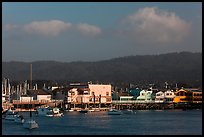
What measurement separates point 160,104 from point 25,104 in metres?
15.7

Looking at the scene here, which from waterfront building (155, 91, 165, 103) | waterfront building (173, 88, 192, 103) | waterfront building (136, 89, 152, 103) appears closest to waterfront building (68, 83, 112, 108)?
waterfront building (136, 89, 152, 103)

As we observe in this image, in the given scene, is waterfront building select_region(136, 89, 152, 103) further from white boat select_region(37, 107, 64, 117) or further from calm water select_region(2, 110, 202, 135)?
calm water select_region(2, 110, 202, 135)

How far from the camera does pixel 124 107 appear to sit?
55.6 metres

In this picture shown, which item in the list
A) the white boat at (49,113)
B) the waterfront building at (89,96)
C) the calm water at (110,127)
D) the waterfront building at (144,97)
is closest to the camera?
the calm water at (110,127)

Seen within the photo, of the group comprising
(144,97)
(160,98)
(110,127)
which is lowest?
(110,127)

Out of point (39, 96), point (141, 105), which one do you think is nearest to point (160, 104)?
point (141, 105)

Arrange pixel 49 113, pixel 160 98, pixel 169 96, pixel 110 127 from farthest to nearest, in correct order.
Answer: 1. pixel 160 98
2. pixel 169 96
3. pixel 49 113
4. pixel 110 127

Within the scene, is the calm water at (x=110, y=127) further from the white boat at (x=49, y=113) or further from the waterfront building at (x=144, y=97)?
the waterfront building at (x=144, y=97)

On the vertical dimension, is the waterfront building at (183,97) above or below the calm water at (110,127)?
above

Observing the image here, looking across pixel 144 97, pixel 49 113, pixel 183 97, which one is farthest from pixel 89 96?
pixel 49 113

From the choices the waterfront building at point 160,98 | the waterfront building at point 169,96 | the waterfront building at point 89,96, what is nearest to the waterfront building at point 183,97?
the waterfront building at point 169,96

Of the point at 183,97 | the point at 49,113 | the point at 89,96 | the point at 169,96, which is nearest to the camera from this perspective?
the point at 49,113

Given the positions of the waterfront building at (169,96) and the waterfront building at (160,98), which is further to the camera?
the waterfront building at (160,98)

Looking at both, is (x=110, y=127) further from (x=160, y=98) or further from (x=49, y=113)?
(x=160, y=98)
